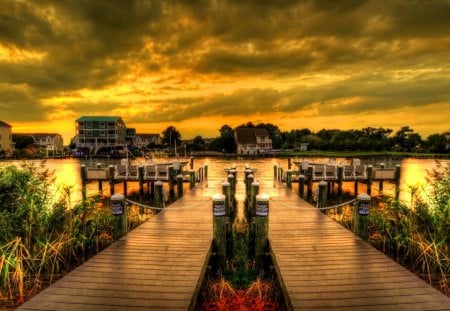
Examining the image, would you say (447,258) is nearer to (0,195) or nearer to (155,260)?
(155,260)

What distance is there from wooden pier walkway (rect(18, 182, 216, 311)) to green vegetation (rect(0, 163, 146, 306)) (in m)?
1.05

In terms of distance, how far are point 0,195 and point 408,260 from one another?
1042cm

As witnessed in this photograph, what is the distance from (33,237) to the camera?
746cm

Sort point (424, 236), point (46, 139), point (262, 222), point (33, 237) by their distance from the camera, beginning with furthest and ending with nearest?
1. point (46, 139)
2. point (262, 222)
3. point (424, 236)
4. point (33, 237)

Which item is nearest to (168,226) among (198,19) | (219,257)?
(219,257)

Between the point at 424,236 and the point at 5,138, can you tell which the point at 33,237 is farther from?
the point at 5,138

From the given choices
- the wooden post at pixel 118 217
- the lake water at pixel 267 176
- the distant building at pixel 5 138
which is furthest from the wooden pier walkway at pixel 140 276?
the distant building at pixel 5 138

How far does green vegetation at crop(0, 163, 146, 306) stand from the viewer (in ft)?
19.9

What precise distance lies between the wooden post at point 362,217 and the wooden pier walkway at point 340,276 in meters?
0.24

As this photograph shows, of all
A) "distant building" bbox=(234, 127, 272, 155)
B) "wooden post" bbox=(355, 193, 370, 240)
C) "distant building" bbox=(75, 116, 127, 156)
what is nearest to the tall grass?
"wooden post" bbox=(355, 193, 370, 240)

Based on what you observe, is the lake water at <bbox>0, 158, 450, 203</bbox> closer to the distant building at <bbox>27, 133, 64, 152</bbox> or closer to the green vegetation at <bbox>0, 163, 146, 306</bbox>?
the green vegetation at <bbox>0, 163, 146, 306</bbox>

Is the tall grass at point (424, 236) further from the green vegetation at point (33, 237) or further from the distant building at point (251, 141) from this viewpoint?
the distant building at point (251, 141)

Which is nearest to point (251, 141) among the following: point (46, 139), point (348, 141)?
point (348, 141)

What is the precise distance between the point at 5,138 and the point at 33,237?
8749 centimetres
